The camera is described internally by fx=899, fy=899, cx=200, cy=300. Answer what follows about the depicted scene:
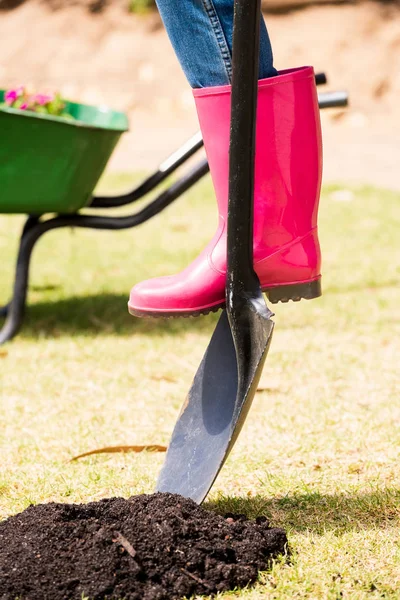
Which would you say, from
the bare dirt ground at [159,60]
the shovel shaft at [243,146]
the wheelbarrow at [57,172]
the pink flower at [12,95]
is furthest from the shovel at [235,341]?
the bare dirt ground at [159,60]

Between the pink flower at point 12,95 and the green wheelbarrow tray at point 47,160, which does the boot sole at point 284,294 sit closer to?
the green wheelbarrow tray at point 47,160

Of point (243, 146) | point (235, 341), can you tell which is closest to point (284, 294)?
point (235, 341)

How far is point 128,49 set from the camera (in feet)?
35.1

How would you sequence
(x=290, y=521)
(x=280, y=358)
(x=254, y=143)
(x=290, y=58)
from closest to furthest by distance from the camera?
(x=254, y=143)
(x=290, y=521)
(x=280, y=358)
(x=290, y=58)

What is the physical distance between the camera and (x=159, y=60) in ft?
34.3

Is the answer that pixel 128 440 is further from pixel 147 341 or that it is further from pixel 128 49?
pixel 128 49

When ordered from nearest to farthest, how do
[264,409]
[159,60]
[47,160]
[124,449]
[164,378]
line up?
[124,449]
[264,409]
[164,378]
[47,160]
[159,60]

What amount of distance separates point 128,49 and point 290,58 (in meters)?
1.98

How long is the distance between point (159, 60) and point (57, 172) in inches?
306

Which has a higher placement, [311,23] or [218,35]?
[218,35]

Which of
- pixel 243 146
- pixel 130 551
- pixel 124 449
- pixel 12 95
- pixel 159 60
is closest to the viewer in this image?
pixel 130 551

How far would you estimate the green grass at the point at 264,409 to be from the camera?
1.55 metres

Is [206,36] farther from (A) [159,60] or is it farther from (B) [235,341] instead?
(A) [159,60]

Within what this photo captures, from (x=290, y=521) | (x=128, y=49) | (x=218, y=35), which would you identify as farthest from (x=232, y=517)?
(x=128, y=49)
